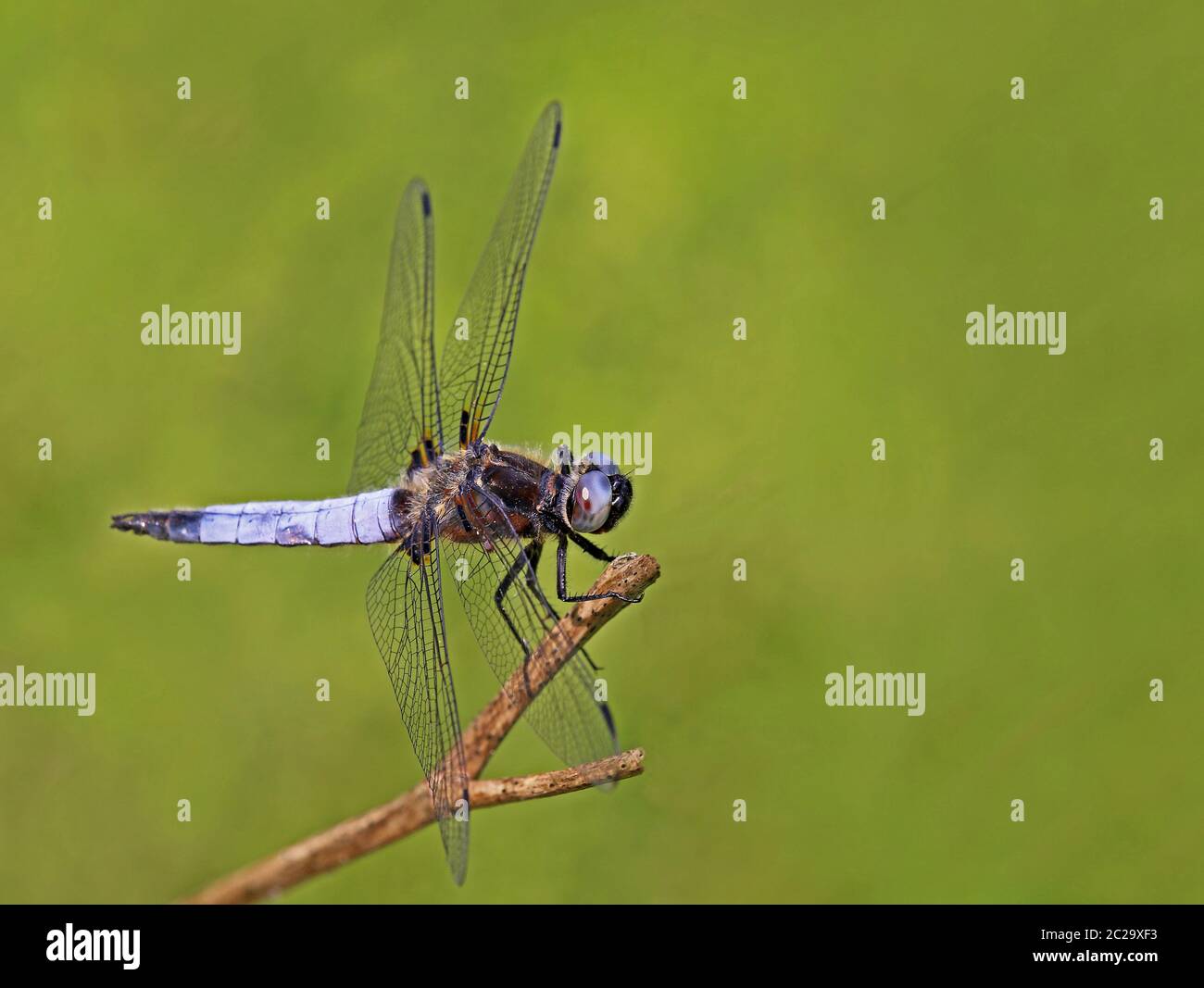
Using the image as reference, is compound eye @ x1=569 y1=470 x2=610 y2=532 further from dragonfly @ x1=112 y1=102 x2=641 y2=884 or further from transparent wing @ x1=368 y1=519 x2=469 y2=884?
transparent wing @ x1=368 y1=519 x2=469 y2=884

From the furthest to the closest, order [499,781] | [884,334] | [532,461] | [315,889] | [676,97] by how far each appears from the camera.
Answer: [676,97] → [884,334] → [315,889] → [532,461] → [499,781]

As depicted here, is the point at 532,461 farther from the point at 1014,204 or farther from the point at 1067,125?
the point at 1067,125

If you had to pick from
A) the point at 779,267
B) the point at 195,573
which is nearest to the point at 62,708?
the point at 195,573

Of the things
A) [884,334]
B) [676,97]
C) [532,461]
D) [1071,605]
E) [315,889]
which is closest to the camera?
[532,461]

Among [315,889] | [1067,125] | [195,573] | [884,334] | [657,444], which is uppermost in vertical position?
[1067,125]

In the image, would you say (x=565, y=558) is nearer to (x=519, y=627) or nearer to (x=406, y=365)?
(x=519, y=627)

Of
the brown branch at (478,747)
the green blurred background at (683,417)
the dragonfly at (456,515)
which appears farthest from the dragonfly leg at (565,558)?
the green blurred background at (683,417)
